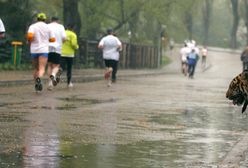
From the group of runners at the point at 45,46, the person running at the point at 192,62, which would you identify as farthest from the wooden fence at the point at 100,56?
the group of runners at the point at 45,46

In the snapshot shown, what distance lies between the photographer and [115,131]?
11766 mm

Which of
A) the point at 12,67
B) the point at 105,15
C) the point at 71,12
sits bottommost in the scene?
the point at 12,67

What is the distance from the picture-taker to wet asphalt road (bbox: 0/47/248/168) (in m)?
8.95

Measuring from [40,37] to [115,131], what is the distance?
334 inches

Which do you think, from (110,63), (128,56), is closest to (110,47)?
(110,63)

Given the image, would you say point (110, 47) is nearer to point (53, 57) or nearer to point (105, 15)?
point (53, 57)

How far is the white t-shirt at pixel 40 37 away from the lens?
64.4 ft

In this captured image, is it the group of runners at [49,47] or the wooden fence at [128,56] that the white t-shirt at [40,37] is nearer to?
the group of runners at [49,47]

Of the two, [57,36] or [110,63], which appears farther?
[110,63]

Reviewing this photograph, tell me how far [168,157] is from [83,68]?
28418 millimetres

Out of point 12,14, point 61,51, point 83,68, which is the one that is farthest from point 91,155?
point 83,68

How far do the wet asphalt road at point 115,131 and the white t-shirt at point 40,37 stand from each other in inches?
44.1

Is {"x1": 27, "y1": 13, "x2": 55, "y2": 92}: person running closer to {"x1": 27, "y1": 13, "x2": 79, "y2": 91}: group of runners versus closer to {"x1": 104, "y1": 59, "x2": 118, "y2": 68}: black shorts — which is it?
{"x1": 27, "y1": 13, "x2": 79, "y2": 91}: group of runners

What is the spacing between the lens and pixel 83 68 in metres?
37.6
